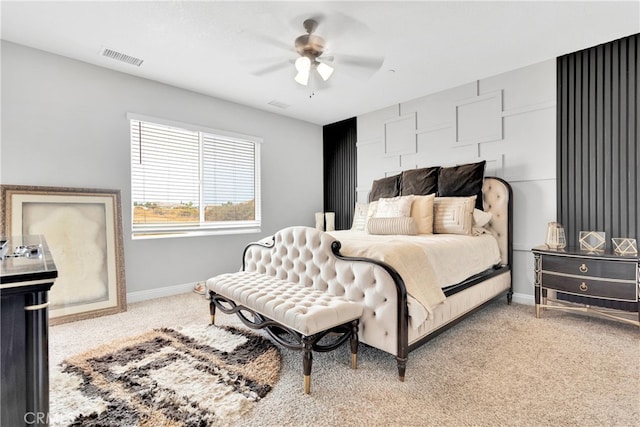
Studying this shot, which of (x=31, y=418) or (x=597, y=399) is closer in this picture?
(x=31, y=418)

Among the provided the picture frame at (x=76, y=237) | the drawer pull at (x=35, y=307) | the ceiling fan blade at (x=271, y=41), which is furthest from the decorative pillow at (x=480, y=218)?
the picture frame at (x=76, y=237)

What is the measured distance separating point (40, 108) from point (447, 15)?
3.77m

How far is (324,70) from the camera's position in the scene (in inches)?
96.9

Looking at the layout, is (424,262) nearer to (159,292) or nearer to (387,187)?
(387,187)

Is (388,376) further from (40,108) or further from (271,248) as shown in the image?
(40,108)

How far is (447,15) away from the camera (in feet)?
7.92

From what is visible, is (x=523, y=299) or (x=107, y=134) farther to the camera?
(x=523, y=299)

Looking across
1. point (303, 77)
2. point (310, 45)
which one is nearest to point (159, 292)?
point (303, 77)

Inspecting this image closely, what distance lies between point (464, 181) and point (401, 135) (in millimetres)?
1315

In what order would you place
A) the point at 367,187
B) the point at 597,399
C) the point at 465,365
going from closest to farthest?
the point at 597,399 < the point at 465,365 < the point at 367,187

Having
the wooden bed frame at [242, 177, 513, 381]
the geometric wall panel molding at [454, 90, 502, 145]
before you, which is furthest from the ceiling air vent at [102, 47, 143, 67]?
the geometric wall panel molding at [454, 90, 502, 145]

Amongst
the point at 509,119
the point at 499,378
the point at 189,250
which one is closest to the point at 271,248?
the point at 189,250

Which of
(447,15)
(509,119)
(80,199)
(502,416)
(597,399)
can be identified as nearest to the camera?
(502,416)

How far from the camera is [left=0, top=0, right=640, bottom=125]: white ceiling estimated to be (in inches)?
91.4
